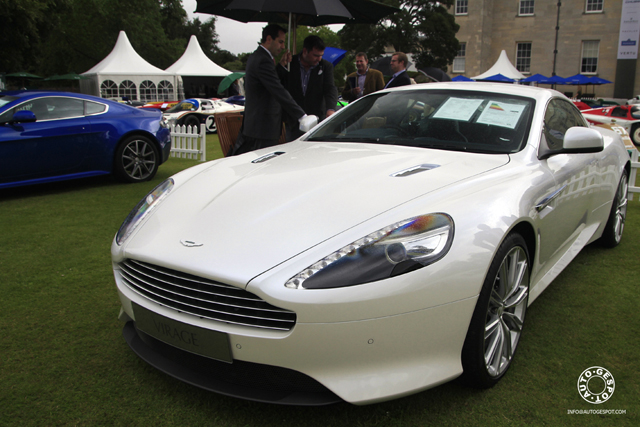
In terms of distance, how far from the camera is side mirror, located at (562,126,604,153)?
8.93 feet

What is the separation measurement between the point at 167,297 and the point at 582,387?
72.0 inches

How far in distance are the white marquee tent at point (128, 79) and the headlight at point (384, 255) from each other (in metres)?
26.6

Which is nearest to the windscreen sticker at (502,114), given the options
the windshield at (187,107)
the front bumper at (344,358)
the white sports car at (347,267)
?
the white sports car at (347,267)

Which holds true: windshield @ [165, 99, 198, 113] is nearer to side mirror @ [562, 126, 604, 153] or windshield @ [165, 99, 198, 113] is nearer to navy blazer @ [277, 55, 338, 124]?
navy blazer @ [277, 55, 338, 124]

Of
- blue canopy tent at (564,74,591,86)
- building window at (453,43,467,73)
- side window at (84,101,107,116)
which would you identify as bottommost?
side window at (84,101,107,116)

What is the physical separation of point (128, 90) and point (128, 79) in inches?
28.9

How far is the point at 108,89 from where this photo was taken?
26.2m

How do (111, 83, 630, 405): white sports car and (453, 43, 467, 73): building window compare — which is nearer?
(111, 83, 630, 405): white sports car

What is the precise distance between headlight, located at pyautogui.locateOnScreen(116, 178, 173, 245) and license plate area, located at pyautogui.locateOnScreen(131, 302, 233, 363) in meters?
0.48

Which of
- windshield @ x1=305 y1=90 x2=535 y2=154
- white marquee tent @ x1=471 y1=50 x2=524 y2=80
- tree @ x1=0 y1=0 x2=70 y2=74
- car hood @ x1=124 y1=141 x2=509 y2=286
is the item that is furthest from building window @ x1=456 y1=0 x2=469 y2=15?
car hood @ x1=124 y1=141 x2=509 y2=286

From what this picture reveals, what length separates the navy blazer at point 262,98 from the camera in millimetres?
5031

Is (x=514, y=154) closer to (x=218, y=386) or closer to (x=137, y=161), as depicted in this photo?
(x=218, y=386)

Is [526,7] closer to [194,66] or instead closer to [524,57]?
[524,57]

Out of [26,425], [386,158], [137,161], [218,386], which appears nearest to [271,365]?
[218,386]
